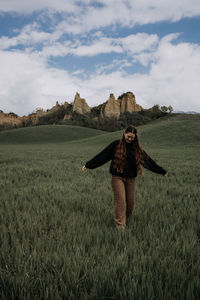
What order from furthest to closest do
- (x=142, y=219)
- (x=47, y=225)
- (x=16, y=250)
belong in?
(x=142, y=219)
(x=47, y=225)
(x=16, y=250)

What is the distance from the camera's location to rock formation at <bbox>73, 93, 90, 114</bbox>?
153250mm

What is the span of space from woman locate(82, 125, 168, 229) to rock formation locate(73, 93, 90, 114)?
15024cm

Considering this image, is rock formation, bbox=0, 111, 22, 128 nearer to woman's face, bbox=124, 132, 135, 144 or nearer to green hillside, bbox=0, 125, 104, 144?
green hillside, bbox=0, 125, 104, 144

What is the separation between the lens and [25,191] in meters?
6.14

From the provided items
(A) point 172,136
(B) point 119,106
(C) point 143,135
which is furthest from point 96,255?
(B) point 119,106

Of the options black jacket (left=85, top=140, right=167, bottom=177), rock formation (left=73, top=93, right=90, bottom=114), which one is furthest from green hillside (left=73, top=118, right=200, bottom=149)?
rock formation (left=73, top=93, right=90, bottom=114)

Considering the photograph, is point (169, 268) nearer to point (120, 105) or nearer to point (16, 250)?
point (16, 250)

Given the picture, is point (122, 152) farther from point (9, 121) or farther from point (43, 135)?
point (9, 121)

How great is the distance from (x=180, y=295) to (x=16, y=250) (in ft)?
6.39

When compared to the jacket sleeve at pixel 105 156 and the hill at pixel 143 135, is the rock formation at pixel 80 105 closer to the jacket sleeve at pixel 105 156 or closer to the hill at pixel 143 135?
the hill at pixel 143 135

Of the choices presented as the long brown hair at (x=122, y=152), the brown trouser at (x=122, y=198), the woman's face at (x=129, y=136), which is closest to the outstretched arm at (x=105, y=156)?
the long brown hair at (x=122, y=152)

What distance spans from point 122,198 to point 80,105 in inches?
6165

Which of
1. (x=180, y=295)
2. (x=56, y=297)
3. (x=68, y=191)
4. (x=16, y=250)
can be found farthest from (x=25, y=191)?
(x=180, y=295)

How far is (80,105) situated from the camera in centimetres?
15550
